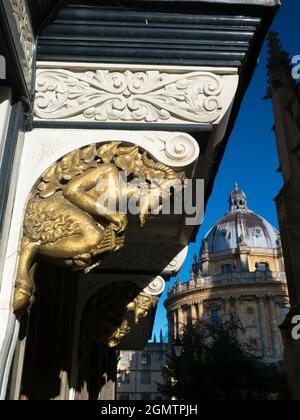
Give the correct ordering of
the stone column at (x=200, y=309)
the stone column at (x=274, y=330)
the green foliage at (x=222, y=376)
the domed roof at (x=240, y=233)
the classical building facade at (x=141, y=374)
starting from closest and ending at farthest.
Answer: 1. the green foliage at (x=222, y=376)
2. the stone column at (x=274, y=330)
3. the stone column at (x=200, y=309)
4. the domed roof at (x=240, y=233)
5. the classical building facade at (x=141, y=374)

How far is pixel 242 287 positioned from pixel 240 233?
12314 millimetres

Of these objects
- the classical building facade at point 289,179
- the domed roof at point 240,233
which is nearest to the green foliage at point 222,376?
the classical building facade at point 289,179

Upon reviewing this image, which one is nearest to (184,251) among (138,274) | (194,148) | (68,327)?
(138,274)

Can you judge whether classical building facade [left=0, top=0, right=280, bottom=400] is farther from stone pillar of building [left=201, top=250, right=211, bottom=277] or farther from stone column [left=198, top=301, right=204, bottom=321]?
stone pillar of building [left=201, top=250, right=211, bottom=277]

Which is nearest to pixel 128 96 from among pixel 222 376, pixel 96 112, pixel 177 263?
pixel 96 112

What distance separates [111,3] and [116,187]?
108 centimetres

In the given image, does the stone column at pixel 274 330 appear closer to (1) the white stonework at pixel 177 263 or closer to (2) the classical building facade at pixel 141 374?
(2) the classical building facade at pixel 141 374

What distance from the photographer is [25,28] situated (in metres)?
2.08

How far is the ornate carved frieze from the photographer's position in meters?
1.90

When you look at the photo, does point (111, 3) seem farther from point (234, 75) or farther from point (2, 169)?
point (2, 169)

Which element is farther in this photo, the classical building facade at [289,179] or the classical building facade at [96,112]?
the classical building facade at [289,179]

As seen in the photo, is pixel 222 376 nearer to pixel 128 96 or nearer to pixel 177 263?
pixel 177 263

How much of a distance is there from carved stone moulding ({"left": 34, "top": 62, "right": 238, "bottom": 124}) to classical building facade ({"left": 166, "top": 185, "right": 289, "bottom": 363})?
49146 millimetres

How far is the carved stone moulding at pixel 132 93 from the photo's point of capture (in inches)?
91.6
